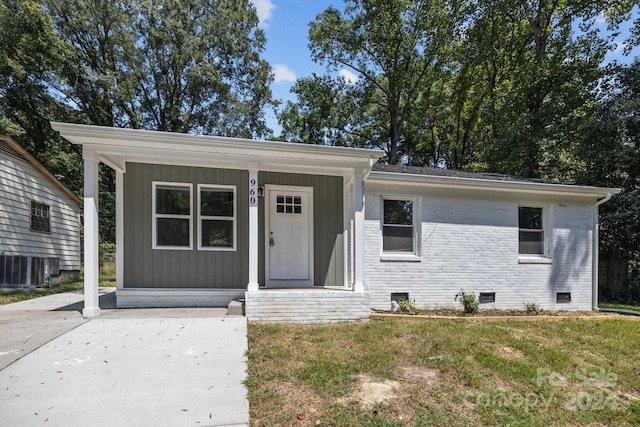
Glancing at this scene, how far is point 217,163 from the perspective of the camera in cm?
587

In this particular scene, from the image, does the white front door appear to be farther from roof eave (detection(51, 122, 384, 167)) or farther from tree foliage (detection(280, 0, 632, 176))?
tree foliage (detection(280, 0, 632, 176))

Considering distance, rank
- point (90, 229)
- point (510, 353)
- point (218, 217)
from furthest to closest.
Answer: point (218, 217), point (90, 229), point (510, 353)

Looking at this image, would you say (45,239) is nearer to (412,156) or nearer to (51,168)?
(51,168)

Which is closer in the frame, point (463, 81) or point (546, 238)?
point (546, 238)

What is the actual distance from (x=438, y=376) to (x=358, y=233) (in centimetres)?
277

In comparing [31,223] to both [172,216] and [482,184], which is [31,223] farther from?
[482,184]

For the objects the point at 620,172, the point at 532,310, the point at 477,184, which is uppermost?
the point at 620,172

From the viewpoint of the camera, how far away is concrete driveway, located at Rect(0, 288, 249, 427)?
270 cm

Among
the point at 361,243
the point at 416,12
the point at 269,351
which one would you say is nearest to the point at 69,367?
the point at 269,351

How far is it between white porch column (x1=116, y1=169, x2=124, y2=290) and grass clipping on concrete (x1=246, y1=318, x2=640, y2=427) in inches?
117

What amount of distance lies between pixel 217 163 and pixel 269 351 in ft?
11.1

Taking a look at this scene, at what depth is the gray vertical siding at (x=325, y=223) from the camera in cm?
698

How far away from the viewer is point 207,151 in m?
5.38

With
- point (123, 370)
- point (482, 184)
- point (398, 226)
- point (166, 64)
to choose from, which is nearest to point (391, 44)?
point (166, 64)
